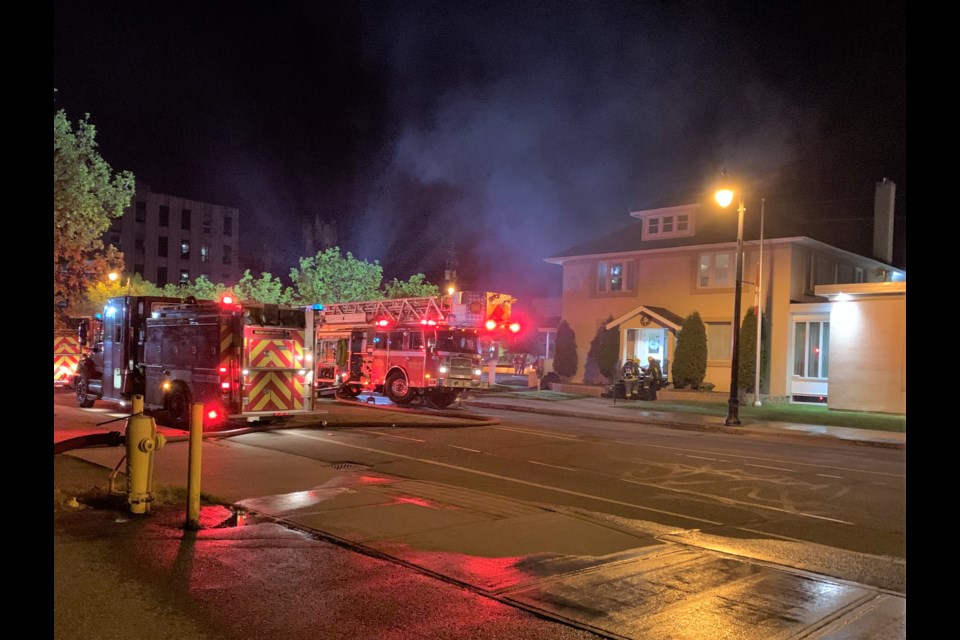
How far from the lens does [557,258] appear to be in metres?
35.7

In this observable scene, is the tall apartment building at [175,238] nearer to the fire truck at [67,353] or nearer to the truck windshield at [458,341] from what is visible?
the fire truck at [67,353]

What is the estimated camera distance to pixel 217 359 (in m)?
14.5

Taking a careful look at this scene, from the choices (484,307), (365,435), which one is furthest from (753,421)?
(365,435)

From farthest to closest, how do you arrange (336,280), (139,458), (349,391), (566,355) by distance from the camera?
(336,280)
(566,355)
(349,391)
(139,458)

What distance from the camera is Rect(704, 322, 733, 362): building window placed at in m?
29.9

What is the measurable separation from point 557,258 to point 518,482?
26.1m

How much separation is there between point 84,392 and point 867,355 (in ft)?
77.9

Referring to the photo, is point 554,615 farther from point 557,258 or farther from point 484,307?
point 557,258

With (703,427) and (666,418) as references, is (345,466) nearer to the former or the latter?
(703,427)

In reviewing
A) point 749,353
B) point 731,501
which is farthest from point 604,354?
point 731,501

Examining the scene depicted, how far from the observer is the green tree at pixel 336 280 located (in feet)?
143

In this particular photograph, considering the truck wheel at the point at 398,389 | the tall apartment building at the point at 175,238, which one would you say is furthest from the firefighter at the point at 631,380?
the tall apartment building at the point at 175,238

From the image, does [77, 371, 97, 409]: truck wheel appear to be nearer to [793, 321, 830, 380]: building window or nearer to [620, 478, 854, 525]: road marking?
[620, 478, 854, 525]: road marking

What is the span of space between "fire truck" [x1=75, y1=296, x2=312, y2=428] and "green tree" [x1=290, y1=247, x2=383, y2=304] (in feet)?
85.7
